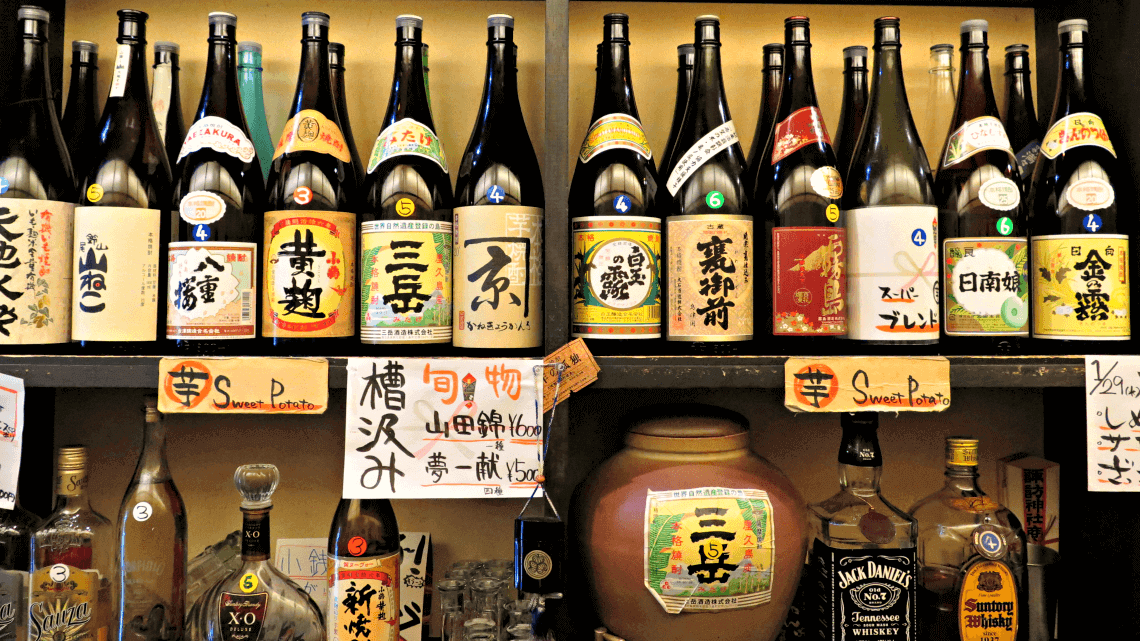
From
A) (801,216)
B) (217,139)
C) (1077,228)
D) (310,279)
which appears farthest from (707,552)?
(217,139)

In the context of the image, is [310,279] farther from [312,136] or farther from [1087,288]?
[1087,288]

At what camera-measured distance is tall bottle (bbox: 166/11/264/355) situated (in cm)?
87

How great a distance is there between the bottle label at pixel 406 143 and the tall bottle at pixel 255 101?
21cm

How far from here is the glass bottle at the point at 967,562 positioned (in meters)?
0.90

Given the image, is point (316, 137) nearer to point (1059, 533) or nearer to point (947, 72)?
point (947, 72)

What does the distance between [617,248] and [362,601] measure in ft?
1.71

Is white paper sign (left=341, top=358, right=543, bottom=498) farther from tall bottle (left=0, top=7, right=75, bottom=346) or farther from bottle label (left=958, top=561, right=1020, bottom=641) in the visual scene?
bottle label (left=958, top=561, right=1020, bottom=641)

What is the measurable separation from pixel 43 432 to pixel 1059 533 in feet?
5.05

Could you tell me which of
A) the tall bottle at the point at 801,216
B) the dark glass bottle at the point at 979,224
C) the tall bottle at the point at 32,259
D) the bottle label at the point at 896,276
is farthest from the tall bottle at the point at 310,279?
the dark glass bottle at the point at 979,224

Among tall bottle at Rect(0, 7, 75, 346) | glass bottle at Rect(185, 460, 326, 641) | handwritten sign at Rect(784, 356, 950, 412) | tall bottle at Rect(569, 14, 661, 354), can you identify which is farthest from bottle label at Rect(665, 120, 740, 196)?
tall bottle at Rect(0, 7, 75, 346)

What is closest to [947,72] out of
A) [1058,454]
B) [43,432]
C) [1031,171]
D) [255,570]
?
[1031,171]

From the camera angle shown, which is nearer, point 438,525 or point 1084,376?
point 1084,376

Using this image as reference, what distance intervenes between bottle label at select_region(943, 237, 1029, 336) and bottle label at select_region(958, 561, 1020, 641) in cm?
29

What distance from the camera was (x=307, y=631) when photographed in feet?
2.85
